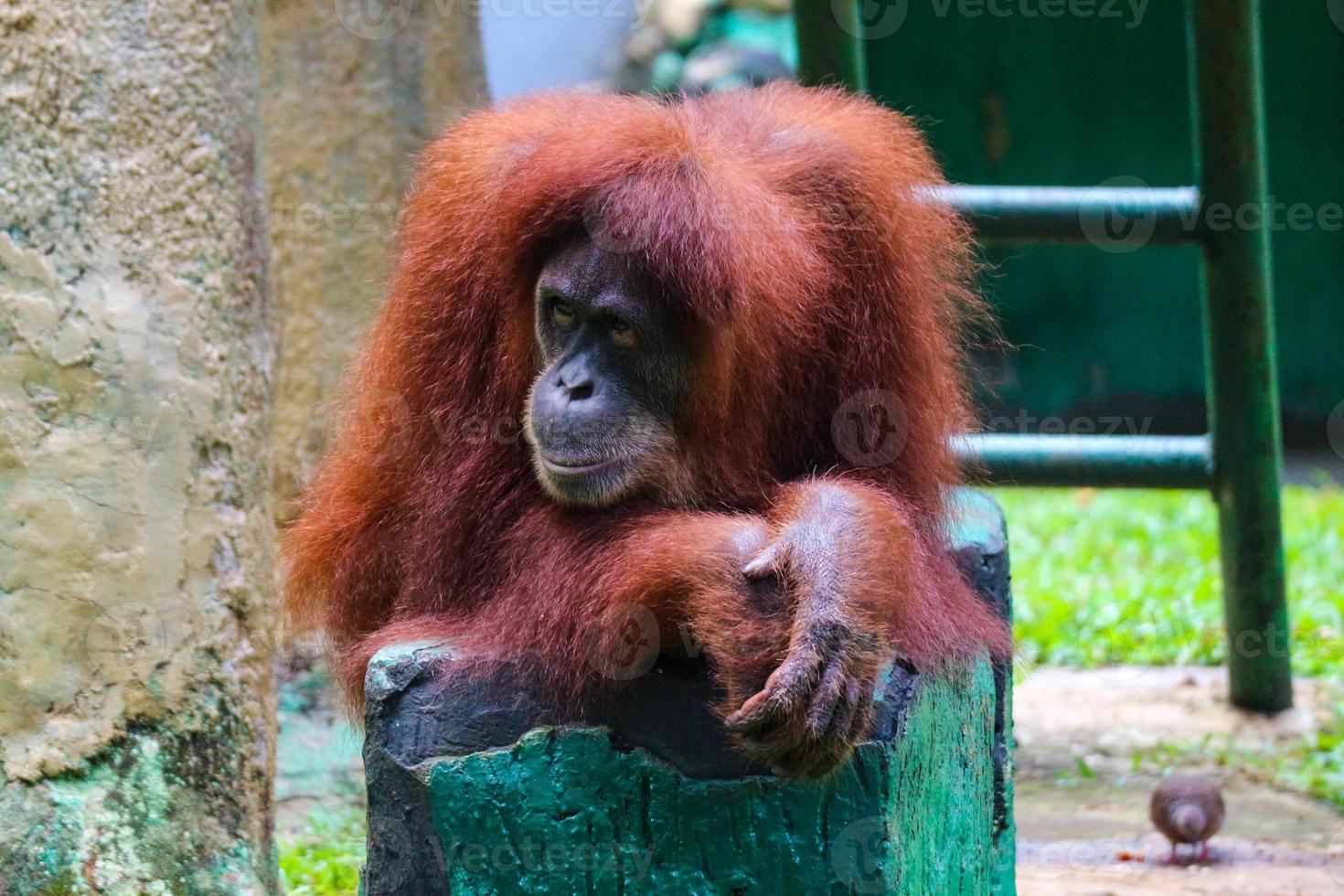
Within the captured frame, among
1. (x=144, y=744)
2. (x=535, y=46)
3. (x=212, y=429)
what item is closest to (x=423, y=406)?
(x=212, y=429)

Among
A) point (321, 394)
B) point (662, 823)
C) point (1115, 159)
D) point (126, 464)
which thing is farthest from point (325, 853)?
point (1115, 159)

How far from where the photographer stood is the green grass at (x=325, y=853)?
3.46 meters

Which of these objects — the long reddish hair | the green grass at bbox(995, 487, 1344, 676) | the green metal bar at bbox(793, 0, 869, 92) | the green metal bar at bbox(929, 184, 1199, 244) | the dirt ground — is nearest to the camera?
the long reddish hair

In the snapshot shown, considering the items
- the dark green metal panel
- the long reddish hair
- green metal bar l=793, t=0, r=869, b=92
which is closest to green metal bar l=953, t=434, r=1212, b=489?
green metal bar l=793, t=0, r=869, b=92

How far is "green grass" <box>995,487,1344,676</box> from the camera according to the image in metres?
5.29

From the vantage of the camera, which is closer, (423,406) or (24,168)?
(423,406)

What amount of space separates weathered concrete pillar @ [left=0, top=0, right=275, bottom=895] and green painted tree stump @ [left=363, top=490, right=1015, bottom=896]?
0.97m

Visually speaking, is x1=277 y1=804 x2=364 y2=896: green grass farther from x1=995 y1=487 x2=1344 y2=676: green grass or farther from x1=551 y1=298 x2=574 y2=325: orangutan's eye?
x1=995 y1=487 x2=1344 y2=676: green grass

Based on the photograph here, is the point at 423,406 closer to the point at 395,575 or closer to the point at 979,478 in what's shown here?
the point at 395,575

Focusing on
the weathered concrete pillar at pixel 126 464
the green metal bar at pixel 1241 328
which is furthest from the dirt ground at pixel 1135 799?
the weathered concrete pillar at pixel 126 464

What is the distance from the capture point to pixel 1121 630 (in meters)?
5.43

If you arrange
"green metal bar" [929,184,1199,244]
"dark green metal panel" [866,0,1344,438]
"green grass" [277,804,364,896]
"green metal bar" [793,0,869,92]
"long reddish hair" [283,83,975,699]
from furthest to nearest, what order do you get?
"dark green metal panel" [866,0,1344,438]
"green metal bar" [929,184,1199,244]
"green metal bar" [793,0,869,92]
"green grass" [277,804,364,896]
"long reddish hair" [283,83,975,699]

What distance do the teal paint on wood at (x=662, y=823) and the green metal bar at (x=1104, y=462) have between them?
2291mm

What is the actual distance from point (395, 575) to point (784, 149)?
0.98 m
